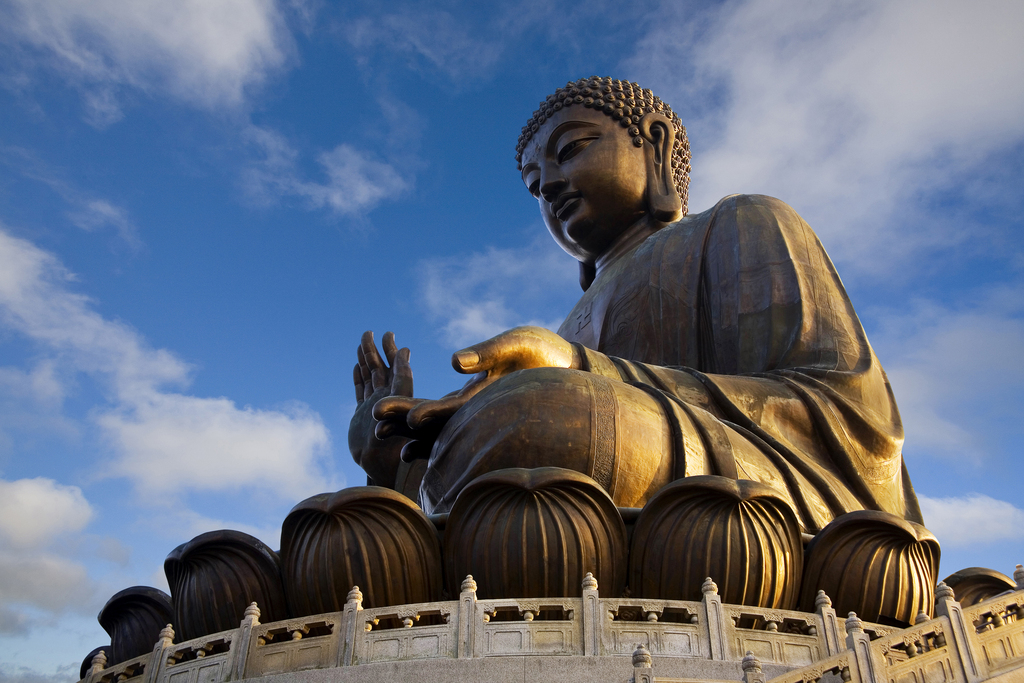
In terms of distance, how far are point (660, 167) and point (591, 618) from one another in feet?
21.5

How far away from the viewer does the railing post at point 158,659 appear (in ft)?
18.0

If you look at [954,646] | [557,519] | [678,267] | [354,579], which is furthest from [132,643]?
[678,267]

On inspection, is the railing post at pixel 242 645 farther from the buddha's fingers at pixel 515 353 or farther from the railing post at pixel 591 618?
the buddha's fingers at pixel 515 353

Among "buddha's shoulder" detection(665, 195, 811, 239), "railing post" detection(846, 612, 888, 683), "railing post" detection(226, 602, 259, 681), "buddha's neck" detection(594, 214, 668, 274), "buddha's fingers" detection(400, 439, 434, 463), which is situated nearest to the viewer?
"railing post" detection(846, 612, 888, 683)

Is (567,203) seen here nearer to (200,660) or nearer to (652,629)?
(652,629)

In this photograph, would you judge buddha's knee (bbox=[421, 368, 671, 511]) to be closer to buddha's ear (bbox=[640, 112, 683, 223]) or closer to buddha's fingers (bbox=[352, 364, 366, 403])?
buddha's fingers (bbox=[352, 364, 366, 403])

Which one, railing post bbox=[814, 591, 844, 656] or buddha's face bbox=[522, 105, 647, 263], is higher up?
buddha's face bbox=[522, 105, 647, 263]

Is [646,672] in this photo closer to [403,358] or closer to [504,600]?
[504,600]

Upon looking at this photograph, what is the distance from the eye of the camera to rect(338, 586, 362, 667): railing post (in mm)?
5195

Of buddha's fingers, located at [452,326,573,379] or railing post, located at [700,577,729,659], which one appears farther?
buddha's fingers, located at [452,326,573,379]

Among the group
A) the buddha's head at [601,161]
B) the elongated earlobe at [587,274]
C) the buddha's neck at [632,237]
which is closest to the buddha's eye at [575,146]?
the buddha's head at [601,161]

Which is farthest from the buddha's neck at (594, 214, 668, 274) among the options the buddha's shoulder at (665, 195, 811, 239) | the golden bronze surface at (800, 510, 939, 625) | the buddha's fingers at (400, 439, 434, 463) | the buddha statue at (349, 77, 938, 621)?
the golden bronze surface at (800, 510, 939, 625)

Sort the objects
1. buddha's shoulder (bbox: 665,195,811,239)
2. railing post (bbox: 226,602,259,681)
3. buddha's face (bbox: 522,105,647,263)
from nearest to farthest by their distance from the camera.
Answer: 1. railing post (bbox: 226,602,259,681)
2. buddha's shoulder (bbox: 665,195,811,239)
3. buddha's face (bbox: 522,105,647,263)

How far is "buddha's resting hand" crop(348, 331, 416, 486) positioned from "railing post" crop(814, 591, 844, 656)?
3998 millimetres
